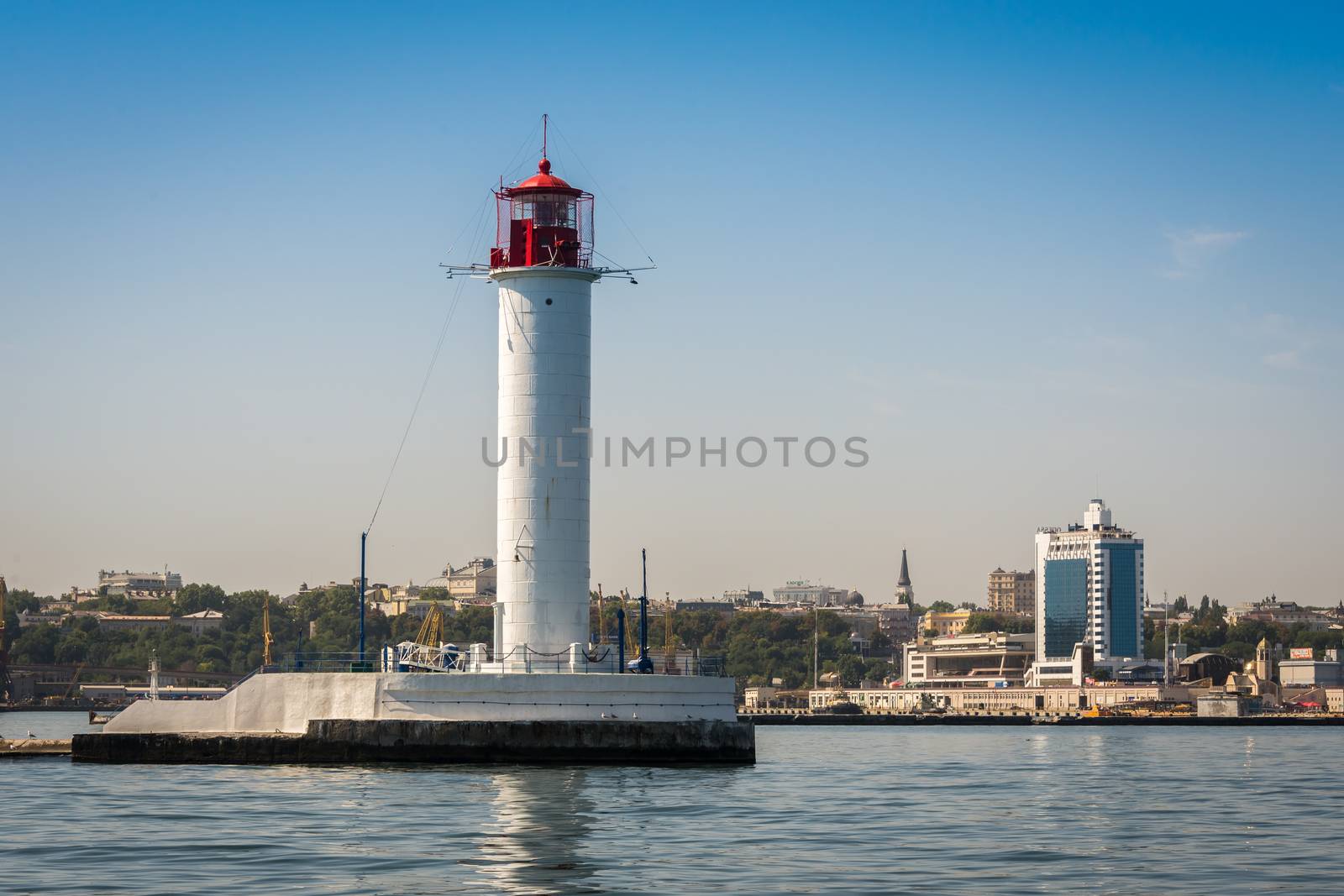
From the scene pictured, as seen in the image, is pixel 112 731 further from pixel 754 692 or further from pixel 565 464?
pixel 754 692

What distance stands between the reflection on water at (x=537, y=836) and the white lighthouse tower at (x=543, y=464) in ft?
18.2

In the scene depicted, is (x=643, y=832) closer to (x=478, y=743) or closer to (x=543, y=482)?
(x=478, y=743)

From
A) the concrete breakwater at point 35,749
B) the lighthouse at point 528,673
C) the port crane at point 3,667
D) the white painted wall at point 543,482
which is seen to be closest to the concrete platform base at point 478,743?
the lighthouse at point 528,673

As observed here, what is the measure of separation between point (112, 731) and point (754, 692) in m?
154

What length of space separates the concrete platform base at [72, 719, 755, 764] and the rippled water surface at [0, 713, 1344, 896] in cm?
61

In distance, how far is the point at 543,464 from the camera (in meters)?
45.4

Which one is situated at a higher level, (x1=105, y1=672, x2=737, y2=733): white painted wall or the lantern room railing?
the lantern room railing

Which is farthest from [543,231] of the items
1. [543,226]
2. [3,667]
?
[3,667]

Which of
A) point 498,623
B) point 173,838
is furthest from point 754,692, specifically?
point 173,838

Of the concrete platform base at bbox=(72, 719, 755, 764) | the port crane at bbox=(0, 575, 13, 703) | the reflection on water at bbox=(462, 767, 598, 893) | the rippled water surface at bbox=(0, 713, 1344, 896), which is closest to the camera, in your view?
the reflection on water at bbox=(462, 767, 598, 893)

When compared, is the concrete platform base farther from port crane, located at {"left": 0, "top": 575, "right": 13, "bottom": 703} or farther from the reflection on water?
port crane, located at {"left": 0, "top": 575, "right": 13, "bottom": 703}

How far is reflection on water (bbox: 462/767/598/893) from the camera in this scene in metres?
24.8

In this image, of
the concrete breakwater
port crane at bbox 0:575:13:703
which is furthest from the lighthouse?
port crane at bbox 0:575:13:703

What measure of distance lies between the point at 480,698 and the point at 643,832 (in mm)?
13799
